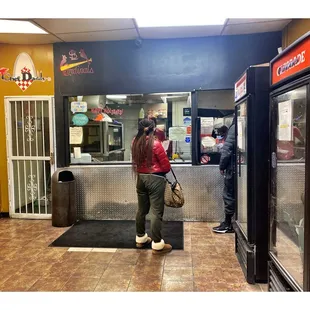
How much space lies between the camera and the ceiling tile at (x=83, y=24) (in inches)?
152

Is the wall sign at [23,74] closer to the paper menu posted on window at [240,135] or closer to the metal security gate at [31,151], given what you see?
the metal security gate at [31,151]

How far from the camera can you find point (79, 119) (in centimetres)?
497

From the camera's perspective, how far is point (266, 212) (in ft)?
8.94

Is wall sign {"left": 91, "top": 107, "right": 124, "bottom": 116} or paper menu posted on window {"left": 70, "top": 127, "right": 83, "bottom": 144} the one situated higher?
wall sign {"left": 91, "top": 107, "right": 124, "bottom": 116}

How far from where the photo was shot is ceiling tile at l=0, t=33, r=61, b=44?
14.6ft

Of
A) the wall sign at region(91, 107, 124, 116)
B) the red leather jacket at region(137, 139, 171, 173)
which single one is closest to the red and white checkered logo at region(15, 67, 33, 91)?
the wall sign at region(91, 107, 124, 116)

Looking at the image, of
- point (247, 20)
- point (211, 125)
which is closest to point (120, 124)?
point (211, 125)

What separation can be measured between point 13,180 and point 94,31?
2884mm

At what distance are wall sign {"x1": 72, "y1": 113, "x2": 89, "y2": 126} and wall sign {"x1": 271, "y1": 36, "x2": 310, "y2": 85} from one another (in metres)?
3.37

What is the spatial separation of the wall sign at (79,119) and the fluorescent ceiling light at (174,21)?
1746mm

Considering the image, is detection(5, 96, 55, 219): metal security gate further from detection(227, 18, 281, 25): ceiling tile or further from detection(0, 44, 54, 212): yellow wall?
detection(227, 18, 281, 25): ceiling tile

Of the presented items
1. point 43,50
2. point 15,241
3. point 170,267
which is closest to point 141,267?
point 170,267

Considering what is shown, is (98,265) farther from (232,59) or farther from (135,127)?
(232,59)

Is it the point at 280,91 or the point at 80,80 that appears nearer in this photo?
the point at 280,91
